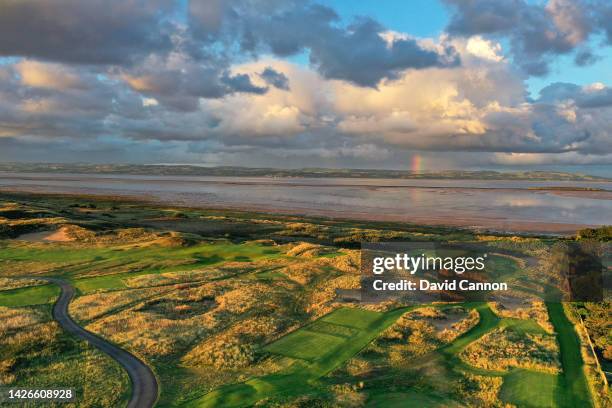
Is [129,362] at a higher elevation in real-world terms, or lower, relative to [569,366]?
lower

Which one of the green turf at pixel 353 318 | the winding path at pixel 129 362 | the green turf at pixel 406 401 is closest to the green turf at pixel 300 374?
the green turf at pixel 353 318

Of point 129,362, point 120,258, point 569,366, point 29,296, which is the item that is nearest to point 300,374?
point 129,362

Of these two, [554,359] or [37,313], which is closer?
[554,359]

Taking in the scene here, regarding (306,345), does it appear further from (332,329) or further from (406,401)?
(406,401)

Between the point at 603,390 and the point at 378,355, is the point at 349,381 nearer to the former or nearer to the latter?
the point at 378,355

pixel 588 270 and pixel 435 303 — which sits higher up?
pixel 588 270

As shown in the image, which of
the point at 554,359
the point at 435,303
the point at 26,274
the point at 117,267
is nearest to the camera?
the point at 554,359

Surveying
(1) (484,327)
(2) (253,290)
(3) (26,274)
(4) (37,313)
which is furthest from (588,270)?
(3) (26,274)

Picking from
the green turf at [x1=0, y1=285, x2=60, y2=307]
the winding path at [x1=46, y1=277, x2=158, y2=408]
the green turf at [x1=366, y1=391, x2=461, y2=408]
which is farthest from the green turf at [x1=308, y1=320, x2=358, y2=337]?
the green turf at [x1=0, y1=285, x2=60, y2=307]
